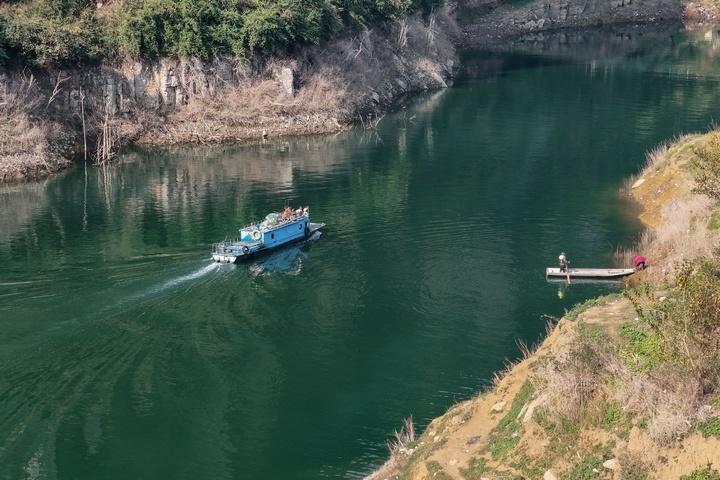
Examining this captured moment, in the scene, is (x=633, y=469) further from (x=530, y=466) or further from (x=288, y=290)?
(x=288, y=290)

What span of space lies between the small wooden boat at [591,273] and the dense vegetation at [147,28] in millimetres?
65917

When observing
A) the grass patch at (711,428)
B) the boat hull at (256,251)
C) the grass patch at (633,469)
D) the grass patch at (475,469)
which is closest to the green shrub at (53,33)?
the boat hull at (256,251)

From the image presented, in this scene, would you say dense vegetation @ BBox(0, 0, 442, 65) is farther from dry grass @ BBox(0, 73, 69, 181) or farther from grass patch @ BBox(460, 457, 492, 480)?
grass patch @ BBox(460, 457, 492, 480)

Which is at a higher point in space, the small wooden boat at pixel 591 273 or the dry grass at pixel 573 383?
the dry grass at pixel 573 383

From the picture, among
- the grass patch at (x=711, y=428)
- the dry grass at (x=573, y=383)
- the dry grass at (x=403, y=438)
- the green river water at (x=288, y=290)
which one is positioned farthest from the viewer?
the green river water at (x=288, y=290)

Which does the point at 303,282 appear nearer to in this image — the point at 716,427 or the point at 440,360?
the point at 440,360

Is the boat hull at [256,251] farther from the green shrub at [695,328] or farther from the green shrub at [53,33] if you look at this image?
the green shrub at [53,33]

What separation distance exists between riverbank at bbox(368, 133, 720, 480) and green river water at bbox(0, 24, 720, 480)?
596cm

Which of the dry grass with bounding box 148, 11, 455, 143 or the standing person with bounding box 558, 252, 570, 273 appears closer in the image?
the standing person with bounding box 558, 252, 570, 273

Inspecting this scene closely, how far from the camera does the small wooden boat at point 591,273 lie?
63531mm

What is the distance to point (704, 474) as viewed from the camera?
30.3m

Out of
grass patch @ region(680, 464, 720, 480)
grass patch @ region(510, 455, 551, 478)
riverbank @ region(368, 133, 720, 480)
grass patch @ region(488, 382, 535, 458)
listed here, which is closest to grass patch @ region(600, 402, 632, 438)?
riverbank @ region(368, 133, 720, 480)

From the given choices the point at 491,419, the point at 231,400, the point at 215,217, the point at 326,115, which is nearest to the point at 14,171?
the point at 215,217

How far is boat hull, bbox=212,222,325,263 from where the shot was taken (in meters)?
67.4
